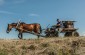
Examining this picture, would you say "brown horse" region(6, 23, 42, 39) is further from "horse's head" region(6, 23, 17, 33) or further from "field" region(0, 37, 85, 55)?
"field" region(0, 37, 85, 55)

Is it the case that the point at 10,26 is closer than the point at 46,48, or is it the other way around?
the point at 46,48

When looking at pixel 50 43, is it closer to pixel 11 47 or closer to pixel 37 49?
pixel 37 49

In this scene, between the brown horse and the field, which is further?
the brown horse

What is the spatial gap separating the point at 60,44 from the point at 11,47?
3.50 meters

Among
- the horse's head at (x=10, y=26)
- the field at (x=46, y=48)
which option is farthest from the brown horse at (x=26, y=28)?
the field at (x=46, y=48)

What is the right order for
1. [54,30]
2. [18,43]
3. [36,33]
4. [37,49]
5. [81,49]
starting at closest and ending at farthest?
[81,49] < [37,49] < [18,43] < [54,30] < [36,33]

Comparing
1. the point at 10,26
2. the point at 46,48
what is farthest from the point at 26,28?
the point at 46,48

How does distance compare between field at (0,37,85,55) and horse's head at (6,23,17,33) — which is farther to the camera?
horse's head at (6,23,17,33)

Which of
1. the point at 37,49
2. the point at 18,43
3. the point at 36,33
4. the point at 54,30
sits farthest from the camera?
the point at 36,33

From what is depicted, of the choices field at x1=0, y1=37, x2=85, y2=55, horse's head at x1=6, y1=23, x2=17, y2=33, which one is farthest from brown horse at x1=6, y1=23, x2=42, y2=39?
field at x1=0, y1=37, x2=85, y2=55

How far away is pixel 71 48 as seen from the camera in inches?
774

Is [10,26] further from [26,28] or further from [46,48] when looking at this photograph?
[46,48]

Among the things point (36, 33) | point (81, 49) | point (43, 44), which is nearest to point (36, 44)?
point (43, 44)

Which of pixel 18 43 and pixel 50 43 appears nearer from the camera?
pixel 50 43
